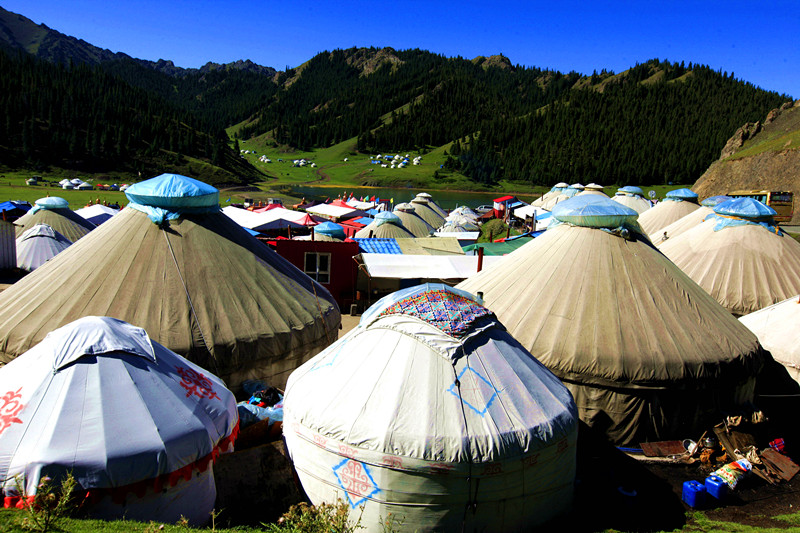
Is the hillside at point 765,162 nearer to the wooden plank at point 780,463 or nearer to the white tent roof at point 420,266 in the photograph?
the white tent roof at point 420,266

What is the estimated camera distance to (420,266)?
1931cm

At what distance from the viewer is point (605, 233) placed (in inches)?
444

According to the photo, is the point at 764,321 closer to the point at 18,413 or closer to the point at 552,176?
the point at 18,413

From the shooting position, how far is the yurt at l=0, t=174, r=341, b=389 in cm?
899

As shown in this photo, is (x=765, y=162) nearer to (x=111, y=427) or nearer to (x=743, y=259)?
(x=743, y=259)

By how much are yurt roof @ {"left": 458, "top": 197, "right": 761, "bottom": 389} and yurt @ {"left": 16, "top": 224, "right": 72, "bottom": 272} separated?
1937 centimetres

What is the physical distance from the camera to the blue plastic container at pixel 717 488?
817 centimetres

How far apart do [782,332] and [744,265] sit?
456 cm

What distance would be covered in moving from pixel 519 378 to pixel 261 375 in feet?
16.1

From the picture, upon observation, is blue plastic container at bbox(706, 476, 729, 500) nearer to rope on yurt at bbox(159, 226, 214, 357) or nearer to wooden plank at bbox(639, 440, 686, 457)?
wooden plank at bbox(639, 440, 686, 457)

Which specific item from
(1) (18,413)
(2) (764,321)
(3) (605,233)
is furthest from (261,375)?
(2) (764,321)

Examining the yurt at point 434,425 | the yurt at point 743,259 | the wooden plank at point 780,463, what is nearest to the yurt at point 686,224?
the yurt at point 743,259

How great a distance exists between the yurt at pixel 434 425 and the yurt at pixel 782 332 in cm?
711

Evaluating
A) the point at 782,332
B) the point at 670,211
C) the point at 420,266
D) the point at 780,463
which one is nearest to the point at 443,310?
the point at 780,463
